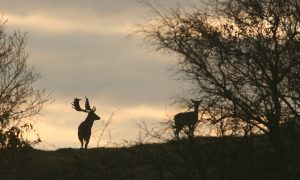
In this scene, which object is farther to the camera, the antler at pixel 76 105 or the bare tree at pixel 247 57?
the antler at pixel 76 105

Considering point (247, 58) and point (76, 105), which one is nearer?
point (247, 58)

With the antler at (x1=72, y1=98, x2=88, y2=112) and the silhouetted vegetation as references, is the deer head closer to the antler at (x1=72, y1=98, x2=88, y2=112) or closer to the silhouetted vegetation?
the antler at (x1=72, y1=98, x2=88, y2=112)

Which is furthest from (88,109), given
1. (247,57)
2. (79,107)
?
(247,57)

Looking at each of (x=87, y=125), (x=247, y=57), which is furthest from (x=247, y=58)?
(x=87, y=125)

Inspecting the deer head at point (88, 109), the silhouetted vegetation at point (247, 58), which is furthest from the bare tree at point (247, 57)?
the deer head at point (88, 109)

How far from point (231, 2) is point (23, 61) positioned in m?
16.2

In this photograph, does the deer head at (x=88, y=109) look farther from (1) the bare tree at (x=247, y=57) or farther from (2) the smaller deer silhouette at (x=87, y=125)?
(1) the bare tree at (x=247, y=57)

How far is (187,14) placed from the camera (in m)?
28.0

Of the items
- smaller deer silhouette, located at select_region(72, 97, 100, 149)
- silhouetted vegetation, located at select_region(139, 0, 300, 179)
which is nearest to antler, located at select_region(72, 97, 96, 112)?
smaller deer silhouette, located at select_region(72, 97, 100, 149)

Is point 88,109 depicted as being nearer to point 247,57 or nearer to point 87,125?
point 87,125

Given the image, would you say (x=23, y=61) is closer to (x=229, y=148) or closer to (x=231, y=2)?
(x=231, y=2)

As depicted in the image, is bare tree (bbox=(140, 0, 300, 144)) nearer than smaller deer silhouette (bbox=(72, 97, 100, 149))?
Yes

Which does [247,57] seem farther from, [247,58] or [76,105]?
[76,105]

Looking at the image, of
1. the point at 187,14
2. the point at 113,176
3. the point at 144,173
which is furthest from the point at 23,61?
the point at 113,176
